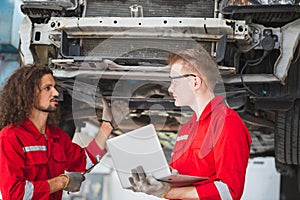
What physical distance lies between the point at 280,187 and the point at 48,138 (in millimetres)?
3786

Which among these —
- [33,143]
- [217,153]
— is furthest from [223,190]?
[33,143]

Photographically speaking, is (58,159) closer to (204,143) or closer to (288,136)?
(204,143)

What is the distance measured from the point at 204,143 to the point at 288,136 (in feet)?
6.40

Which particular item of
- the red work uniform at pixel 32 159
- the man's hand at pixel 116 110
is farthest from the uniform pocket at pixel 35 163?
the man's hand at pixel 116 110

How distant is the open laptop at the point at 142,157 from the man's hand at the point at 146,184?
18 millimetres

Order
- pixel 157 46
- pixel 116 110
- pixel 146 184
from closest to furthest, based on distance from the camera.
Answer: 1. pixel 146 184
2. pixel 157 46
3. pixel 116 110

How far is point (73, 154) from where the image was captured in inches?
130

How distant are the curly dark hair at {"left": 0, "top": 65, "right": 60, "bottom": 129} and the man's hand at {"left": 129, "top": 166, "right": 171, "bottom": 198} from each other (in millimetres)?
849

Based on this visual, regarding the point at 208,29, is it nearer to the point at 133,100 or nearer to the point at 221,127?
the point at 133,100

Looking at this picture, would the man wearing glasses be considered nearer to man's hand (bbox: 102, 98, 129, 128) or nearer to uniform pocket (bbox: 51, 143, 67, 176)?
uniform pocket (bbox: 51, 143, 67, 176)

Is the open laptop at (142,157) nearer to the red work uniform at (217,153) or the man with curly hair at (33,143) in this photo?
the red work uniform at (217,153)

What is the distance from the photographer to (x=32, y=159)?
291 centimetres

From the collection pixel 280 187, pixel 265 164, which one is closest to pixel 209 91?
pixel 280 187

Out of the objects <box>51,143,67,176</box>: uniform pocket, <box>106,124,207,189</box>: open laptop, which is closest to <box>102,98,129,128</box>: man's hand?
<box>51,143,67,176</box>: uniform pocket
